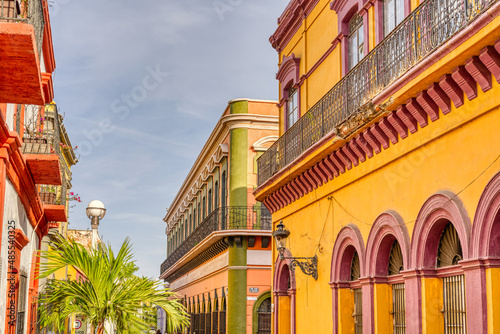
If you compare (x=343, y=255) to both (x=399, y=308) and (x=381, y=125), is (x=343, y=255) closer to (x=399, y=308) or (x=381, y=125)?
(x=399, y=308)

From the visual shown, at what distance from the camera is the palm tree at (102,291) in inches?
390

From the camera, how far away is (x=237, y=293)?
2273 cm

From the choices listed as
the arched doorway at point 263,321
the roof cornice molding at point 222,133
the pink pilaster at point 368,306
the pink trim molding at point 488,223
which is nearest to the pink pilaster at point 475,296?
the pink trim molding at point 488,223

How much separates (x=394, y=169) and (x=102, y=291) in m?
4.49

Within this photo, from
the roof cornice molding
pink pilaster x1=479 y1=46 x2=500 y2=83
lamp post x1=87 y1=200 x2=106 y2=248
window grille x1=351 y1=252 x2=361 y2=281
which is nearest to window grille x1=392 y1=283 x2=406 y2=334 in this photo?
window grille x1=351 y1=252 x2=361 y2=281

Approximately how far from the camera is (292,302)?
1495 cm

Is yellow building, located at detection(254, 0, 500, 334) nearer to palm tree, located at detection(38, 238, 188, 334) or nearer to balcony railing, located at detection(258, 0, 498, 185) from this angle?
balcony railing, located at detection(258, 0, 498, 185)

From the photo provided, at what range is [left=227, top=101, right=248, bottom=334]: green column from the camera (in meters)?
22.7

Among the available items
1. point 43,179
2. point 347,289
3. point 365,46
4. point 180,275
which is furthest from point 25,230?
point 180,275

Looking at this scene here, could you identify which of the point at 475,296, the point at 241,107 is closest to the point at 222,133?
the point at 241,107

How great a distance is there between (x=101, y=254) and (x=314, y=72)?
21.6ft

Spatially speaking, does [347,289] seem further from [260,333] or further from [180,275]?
[180,275]

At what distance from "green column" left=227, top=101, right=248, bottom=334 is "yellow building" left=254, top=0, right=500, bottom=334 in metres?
6.85

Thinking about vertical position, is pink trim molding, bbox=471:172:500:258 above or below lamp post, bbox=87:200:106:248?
below
